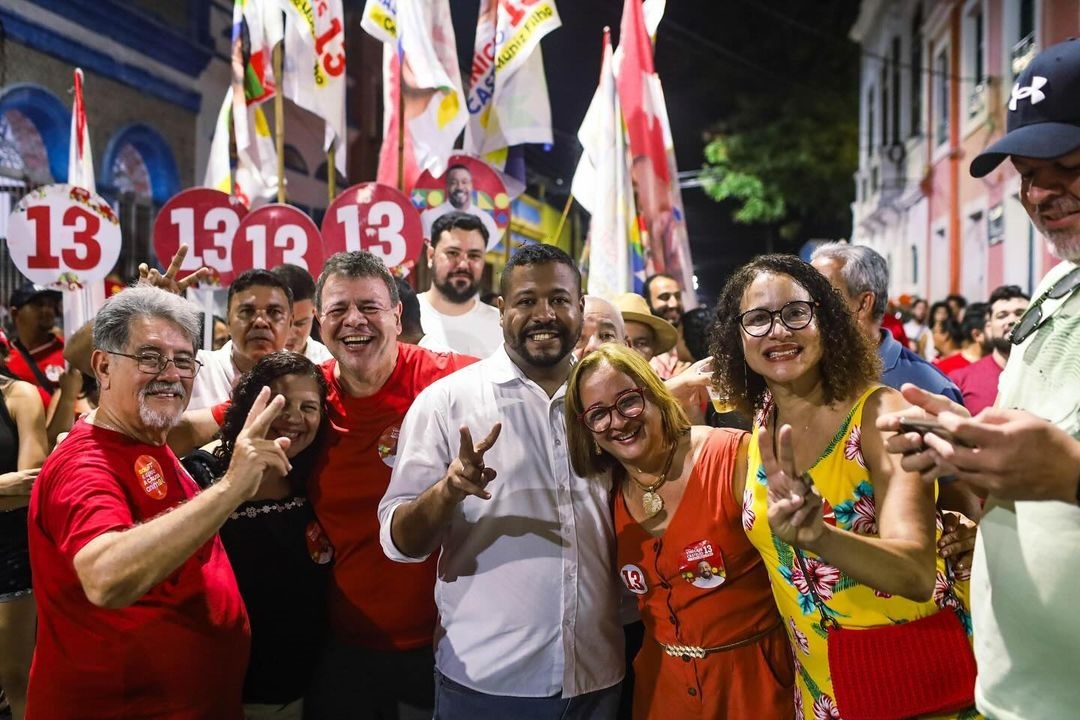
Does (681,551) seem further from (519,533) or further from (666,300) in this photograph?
(666,300)

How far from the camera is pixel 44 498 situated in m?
2.58

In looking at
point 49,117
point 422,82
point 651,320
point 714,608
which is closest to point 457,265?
point 651,320

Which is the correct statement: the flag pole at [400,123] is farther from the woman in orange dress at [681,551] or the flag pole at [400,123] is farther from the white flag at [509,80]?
the woman in orange dress at [681,551]

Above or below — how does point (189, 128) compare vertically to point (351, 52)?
below

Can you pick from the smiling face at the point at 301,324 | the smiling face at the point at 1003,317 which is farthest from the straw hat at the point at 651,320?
the smiling face at the point at 1003,317

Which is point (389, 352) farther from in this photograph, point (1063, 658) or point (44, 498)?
point (1063, 658)

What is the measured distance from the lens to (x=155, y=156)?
13125 millimetres

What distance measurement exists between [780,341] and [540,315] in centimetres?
85

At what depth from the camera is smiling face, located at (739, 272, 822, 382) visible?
2.65 meters

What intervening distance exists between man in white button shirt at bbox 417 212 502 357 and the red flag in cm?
236

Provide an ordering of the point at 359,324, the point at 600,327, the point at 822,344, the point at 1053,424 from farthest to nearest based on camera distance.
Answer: the point at 600,327 < the point at 359,324 < the point at 822,344 < the point at 1053,424

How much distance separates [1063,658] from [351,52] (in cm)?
1718

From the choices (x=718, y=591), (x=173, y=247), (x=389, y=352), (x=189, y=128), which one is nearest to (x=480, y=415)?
(x=389, y=352)

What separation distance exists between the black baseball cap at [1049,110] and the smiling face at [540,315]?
4.89 ft
